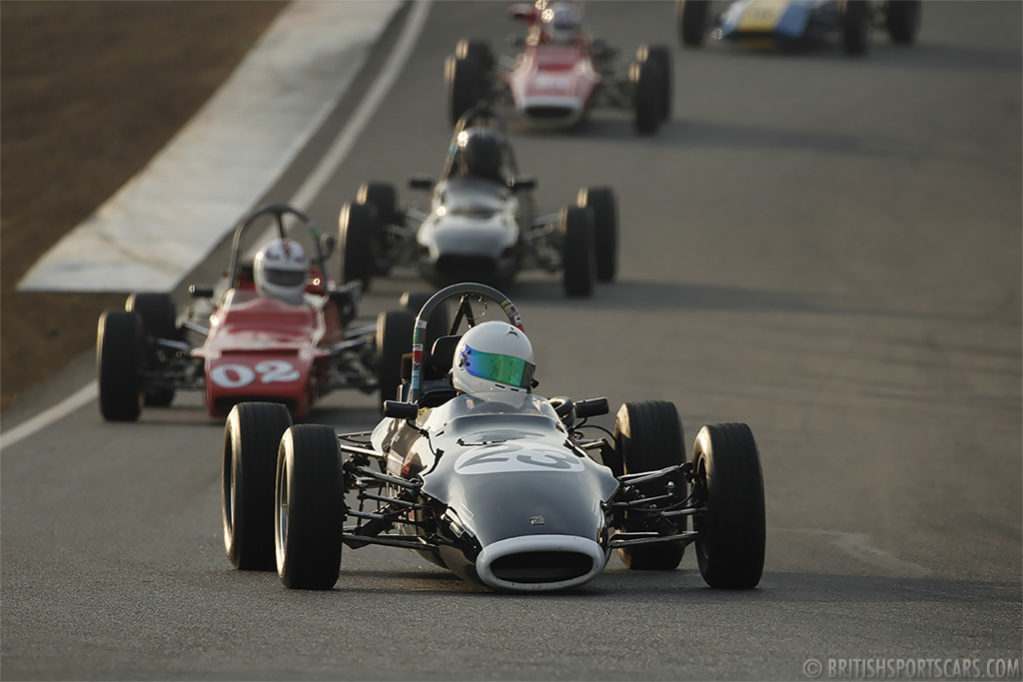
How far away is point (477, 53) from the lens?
Answer: 3020 cm

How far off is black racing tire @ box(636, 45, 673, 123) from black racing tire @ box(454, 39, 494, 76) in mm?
2489

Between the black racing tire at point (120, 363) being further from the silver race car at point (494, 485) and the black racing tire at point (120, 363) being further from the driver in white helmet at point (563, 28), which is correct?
the driver in white helmet at point (563, 28)

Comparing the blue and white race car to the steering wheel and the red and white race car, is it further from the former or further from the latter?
the steering wheel

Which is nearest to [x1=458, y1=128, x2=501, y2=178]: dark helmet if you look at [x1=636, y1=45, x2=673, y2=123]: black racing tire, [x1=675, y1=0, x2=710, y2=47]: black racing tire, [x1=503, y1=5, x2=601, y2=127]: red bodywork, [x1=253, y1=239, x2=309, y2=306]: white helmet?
[x1=253, y1=239, x2=309, y2=306]: white helmet

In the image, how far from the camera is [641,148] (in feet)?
97.7

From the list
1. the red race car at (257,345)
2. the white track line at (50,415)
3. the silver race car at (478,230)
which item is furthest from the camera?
the silver race car at (478,230)

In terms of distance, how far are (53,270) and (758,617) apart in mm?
15933

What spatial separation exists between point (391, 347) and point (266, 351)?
3.74 feet

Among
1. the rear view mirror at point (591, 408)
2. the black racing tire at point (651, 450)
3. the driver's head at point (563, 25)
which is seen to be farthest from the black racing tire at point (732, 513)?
the driver's head at point (563, 25)

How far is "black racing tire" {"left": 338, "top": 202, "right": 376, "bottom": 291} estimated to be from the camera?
21422 millimetres

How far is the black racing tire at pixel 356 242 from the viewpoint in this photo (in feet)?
70.3

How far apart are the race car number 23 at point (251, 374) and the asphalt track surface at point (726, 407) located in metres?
0.52

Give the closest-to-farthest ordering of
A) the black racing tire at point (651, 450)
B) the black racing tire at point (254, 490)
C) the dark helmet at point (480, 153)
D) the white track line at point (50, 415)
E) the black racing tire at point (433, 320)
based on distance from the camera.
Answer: the black racing tire at point (254, 490) < the black racing tire at point (651, 450) < the black racing tire at point (433, 320) < the white track line at point (50, 415) < the dark helmet at point (480, 153)

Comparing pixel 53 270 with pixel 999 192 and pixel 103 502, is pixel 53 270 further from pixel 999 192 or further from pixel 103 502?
pixel 999 192
